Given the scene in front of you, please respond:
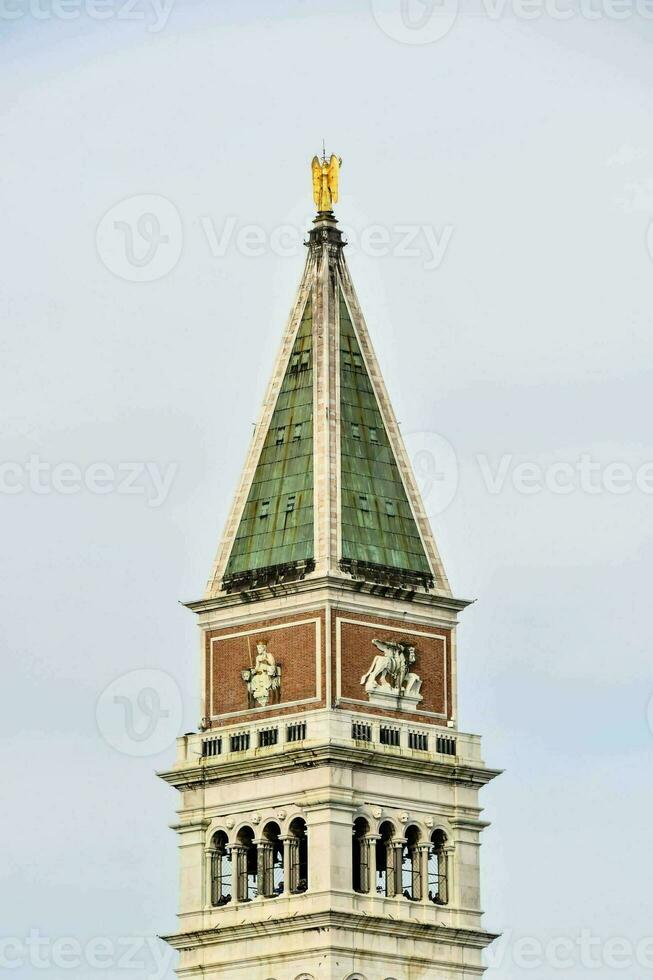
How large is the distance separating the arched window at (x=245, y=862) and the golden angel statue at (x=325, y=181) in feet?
76.0

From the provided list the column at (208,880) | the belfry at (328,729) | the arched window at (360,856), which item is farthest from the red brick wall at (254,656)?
the column at (208,880)

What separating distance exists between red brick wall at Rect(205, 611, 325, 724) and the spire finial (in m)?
16.0

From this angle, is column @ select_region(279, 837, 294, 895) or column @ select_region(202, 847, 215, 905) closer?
column @ select_region(279, 837, 294, 895)

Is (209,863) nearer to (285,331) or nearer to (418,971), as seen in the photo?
(418,971)

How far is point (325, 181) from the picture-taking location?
6206 inches

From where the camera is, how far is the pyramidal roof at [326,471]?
152000 millimetres

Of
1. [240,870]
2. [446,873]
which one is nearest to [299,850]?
[240,870]

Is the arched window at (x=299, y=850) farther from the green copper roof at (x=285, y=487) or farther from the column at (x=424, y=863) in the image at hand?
the green copper roof at (x=285, y=487)

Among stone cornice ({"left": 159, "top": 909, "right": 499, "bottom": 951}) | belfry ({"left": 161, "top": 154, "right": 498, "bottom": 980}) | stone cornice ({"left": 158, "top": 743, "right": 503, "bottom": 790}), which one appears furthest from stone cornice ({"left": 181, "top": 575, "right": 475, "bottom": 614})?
stone cornice ({"left": 159, "top": 909, "right": 499, "bottom": 951})

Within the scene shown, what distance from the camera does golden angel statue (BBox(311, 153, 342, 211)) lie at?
15750cm

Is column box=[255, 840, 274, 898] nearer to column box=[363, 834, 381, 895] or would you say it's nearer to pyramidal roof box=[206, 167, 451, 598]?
column box=[363, 834, 381, 895]

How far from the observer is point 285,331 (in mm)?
156625

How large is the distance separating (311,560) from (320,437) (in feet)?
15.5

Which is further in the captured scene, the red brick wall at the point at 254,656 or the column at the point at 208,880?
the column at the point at 208,880
